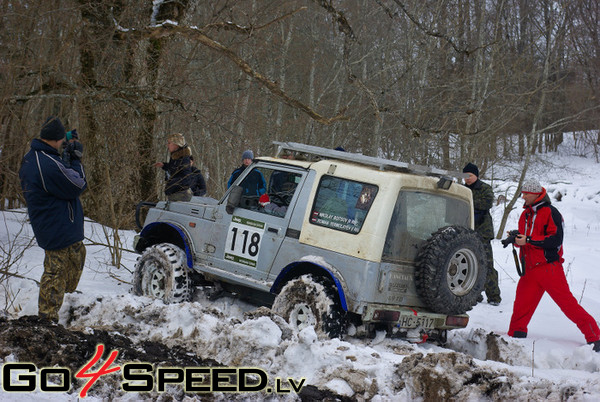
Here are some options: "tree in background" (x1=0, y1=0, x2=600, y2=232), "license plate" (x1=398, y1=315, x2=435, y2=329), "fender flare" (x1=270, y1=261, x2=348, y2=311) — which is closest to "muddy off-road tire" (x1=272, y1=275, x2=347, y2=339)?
"fender flare" (x1=270, y1=261, x2=348, y2=311)

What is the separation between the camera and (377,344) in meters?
6.52

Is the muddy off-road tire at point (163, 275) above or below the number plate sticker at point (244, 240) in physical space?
below

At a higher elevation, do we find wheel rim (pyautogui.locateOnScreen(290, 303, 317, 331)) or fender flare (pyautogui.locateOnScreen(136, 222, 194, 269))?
fender flare (pyautogui.locateOnScreen(136, 222, 194, 269))

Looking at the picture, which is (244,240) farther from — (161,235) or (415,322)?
(415,322)

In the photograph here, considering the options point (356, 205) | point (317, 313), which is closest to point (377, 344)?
point (317, 313)

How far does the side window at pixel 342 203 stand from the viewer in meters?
6.53

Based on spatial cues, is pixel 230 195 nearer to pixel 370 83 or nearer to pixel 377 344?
pixel 377 344

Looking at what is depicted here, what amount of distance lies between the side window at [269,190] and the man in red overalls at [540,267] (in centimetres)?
267

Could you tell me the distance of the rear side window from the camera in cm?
644

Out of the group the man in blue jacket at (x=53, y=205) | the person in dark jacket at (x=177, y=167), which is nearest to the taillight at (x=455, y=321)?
the man in blue jacket at (x=53, y=205)

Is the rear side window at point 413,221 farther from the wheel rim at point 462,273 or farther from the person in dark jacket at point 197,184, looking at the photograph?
the person in dark jacket at point 197,184

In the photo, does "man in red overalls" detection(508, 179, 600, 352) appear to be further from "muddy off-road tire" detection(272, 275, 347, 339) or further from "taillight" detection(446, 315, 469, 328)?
"muddy off-road tire" detection(272, 275, 347, 339)

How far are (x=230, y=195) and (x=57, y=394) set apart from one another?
3630 mm

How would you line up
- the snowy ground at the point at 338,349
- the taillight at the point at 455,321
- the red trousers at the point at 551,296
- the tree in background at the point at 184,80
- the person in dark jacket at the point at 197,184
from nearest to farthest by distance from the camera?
the snowy ground at the point at 338,349, the taillight at the point at 455,321, the red trousers at the point at 551,296, the tree in background at the point at 184,80, the person in dark jacket at the point at 197,184
